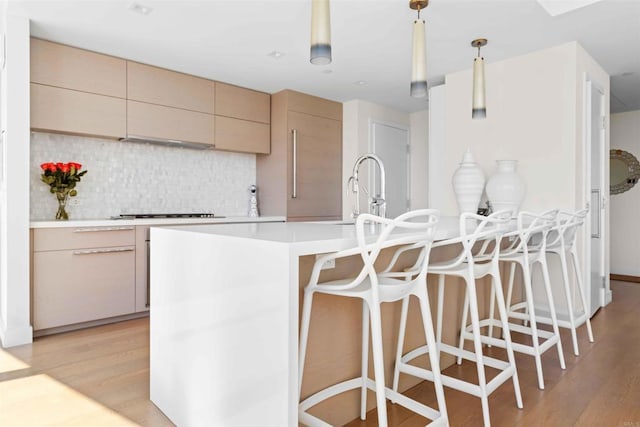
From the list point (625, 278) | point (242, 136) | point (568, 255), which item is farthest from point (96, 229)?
point (625, 278)

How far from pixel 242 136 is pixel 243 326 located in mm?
3308

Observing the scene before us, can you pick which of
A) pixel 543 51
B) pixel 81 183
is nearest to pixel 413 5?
pixel 543 51

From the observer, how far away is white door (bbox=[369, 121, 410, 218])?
17.2 feet

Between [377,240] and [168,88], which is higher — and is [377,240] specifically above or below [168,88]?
below

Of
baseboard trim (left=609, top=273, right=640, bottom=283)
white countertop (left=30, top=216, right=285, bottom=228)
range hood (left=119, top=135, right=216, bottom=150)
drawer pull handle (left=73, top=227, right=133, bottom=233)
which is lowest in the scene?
baseboard trim (left=609, top=273, right=640, bottom=283)

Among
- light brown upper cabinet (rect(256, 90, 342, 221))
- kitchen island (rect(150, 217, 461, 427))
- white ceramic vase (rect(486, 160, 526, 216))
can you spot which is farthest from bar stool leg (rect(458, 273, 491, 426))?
light brown upper cabinet (rect(256, 90, 342, 221))

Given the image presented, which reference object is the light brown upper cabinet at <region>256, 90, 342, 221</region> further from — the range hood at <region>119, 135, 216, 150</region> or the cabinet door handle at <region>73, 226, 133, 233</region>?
the cabinet door handle at <region>73, 226, 133, 233</region>

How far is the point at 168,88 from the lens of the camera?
12.7 feet

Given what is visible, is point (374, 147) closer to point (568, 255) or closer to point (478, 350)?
point (568, 255)

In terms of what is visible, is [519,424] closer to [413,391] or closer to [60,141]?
[413,391]

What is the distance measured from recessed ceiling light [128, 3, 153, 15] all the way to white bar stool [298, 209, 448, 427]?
2.28 m

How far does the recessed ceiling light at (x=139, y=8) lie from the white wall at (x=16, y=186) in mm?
770

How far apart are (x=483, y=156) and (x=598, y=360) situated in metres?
1.91

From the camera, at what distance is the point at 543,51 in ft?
11.2
